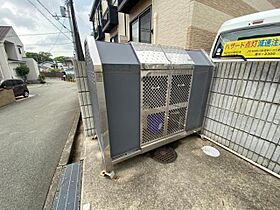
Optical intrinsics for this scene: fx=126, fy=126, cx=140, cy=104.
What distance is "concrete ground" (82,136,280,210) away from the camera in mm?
1522

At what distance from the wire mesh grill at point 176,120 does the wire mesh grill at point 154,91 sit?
374mm

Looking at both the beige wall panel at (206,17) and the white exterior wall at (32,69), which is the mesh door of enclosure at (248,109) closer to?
the beige wall panel at (206,17)

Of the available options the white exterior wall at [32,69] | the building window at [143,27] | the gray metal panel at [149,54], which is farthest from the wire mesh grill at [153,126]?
the white exterior wall at [32,69]

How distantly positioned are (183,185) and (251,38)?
2.67 metres

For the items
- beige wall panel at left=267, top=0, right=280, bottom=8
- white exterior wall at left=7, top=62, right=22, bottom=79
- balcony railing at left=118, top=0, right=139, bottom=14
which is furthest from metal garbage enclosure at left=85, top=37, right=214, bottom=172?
white exterior wall at left=7, top=62, right=22, bottom=79

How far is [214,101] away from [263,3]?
5.82 m

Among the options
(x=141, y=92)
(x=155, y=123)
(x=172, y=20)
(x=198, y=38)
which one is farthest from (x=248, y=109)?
(x=172, y=20)

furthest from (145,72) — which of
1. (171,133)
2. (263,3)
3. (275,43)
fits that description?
(263,3)

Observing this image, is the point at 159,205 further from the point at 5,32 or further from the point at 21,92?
the point at 5,32

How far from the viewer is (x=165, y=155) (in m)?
2.33

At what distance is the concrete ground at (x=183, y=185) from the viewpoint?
1522 millimetres

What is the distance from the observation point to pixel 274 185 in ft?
5.69

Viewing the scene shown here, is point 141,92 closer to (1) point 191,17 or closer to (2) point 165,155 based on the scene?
(2) point 165,155

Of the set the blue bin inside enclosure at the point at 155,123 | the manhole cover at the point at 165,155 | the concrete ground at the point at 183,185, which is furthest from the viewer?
the manhole cover at the point at 165,155
